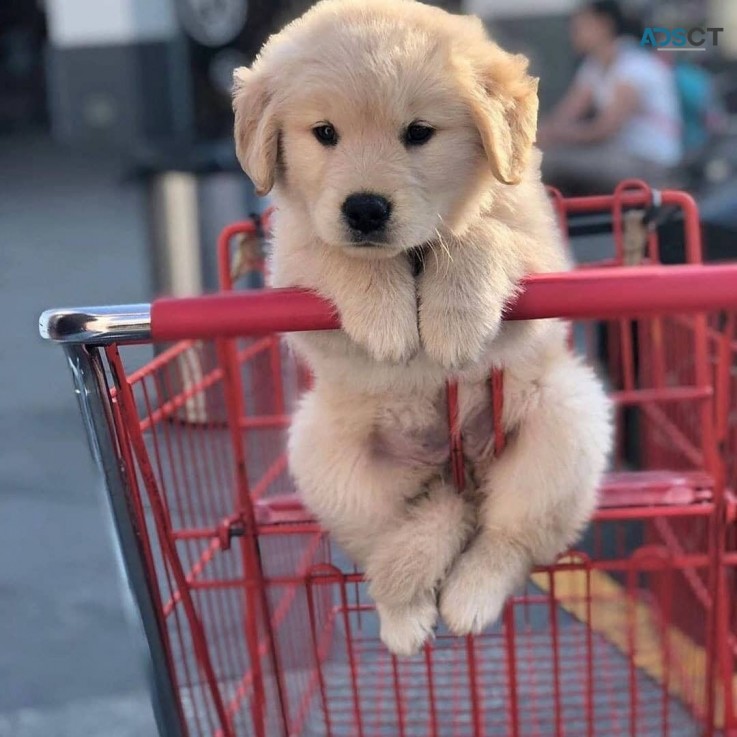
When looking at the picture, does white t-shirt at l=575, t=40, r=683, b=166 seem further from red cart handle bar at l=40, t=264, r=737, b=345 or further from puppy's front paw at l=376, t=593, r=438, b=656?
red cart handle bar at l=40, t=264, r=737, b=345

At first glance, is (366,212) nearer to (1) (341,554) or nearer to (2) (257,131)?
(2) (257,131)

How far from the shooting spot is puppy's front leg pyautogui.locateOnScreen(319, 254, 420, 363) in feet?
5.29

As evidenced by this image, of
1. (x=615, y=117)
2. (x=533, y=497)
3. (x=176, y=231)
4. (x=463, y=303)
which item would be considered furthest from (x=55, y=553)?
(x=615, y=117)

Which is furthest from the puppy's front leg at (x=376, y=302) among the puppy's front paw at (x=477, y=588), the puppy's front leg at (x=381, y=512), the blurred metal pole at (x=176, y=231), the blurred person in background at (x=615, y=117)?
the blurred person in background at (x=615, y=117)

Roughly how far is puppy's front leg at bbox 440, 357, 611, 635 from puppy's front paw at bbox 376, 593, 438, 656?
30 millimetres

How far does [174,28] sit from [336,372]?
799 centimetres

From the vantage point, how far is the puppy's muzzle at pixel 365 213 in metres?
1.64

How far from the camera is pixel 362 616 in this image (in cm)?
220

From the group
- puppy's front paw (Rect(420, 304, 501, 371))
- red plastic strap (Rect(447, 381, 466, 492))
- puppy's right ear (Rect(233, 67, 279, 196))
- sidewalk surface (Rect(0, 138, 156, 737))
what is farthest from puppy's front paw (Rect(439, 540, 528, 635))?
puppy's right ear (Rect(233, 67, 279, 196))

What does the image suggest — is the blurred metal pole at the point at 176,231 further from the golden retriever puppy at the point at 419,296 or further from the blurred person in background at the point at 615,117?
the golden retriever puppy at the point at 419,296

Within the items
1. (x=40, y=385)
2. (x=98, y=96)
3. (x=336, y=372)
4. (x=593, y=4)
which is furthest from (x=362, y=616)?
(x=98, y=96)

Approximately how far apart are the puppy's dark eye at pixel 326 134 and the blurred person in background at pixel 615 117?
336 centimetres

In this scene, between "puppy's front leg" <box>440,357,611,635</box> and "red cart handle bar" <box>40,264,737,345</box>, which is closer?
"red cart handle bar" <box>40,264,737,345</box>

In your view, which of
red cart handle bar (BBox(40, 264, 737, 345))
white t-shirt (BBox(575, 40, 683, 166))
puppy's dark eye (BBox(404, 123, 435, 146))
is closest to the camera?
red cart handle bar (BBox(40, 264, 737, 345))
